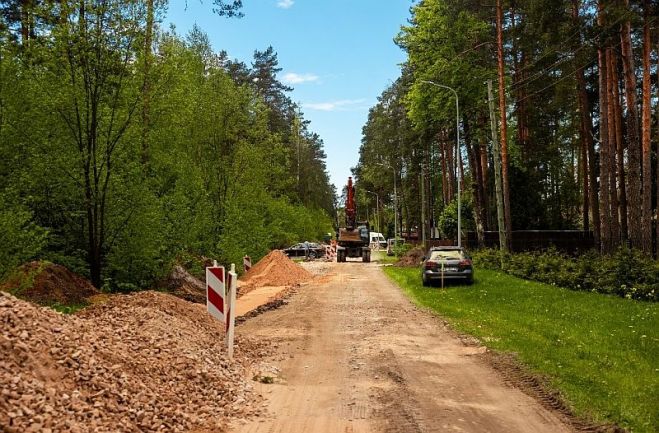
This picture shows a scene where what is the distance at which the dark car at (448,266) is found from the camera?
21844mm

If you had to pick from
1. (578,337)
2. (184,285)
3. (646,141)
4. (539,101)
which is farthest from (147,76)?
(539,101)

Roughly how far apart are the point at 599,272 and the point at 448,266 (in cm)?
562

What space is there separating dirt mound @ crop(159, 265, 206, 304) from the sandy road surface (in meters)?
5.32

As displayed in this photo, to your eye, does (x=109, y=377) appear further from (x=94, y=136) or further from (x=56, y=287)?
(x=94, y=136)

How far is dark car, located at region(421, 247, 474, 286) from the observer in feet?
71.7

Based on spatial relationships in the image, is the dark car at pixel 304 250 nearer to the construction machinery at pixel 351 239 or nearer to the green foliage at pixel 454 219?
the construction machinery at pixel 351 239

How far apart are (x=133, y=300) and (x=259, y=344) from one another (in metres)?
2.96

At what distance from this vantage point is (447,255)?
22.2 m

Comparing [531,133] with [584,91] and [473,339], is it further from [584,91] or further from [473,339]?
[473,339]

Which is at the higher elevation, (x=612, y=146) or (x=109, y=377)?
(x=612, y=146)

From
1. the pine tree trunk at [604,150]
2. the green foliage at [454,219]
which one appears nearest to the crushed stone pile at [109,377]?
the pine tree trunk at [604,150]

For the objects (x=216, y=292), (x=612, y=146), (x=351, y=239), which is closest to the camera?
(x=216, y=292)

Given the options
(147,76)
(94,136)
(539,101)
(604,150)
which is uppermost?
(539,101)

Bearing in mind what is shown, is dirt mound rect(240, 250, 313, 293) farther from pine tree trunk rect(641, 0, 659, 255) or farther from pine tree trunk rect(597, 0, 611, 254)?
pine tree trunk rect(641, 0, 659, 255)
